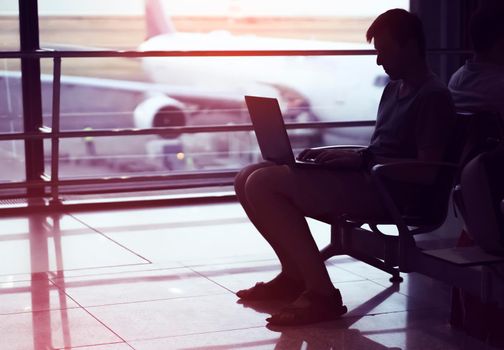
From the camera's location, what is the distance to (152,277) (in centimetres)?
356

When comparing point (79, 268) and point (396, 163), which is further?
point (79, 268)

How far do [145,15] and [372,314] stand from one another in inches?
590

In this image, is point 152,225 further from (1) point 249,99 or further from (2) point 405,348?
(2) point 405,348

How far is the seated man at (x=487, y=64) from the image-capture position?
276cm

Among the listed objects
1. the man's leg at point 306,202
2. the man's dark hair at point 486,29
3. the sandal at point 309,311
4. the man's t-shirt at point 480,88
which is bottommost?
the sandal at point 309,311

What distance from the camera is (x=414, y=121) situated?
286 cm

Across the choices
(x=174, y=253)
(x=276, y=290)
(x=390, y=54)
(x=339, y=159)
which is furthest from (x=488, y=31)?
(x=174, y=253)

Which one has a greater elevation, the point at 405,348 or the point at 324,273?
the point at 324,273

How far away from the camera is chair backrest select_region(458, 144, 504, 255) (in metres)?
2.26

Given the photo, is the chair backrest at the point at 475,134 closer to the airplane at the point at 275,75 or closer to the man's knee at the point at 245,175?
the man's knee at the point at 245,175

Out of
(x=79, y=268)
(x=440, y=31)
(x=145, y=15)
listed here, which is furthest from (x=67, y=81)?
(x=79, y=268)

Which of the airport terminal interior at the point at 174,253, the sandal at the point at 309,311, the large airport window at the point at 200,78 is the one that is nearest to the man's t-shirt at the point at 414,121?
the airport terminal interior at the point at 174,253

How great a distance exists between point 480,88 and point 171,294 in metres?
1.31

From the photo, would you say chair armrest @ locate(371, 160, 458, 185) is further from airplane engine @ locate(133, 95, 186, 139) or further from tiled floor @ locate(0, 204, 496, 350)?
airplane engine @ locate(133, 95, 186, 139)
